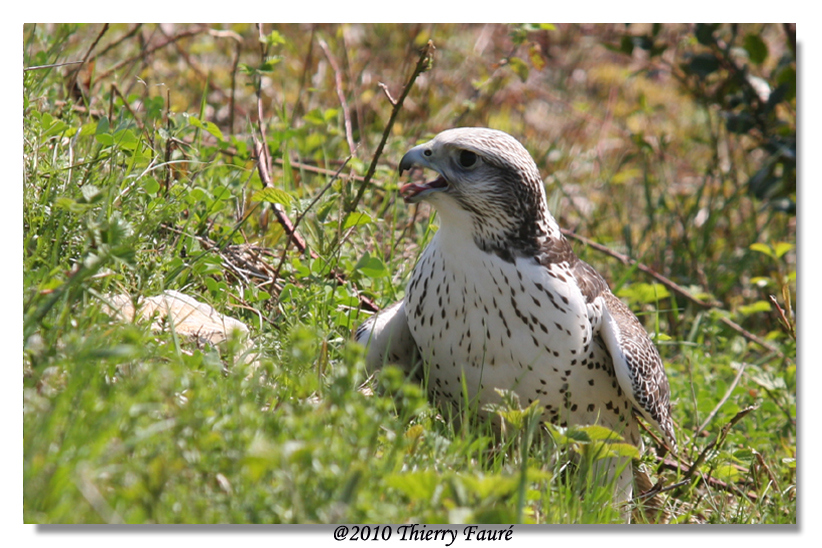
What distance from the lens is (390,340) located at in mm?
3623

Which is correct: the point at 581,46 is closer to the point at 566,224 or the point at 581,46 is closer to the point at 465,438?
the point at 566,224

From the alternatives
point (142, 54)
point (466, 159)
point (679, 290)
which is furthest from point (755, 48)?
point (142, 54)

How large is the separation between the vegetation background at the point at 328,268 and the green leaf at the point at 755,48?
1 cm

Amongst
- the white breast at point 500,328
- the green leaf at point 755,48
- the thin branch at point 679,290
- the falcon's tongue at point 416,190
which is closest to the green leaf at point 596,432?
the white breast at point 500,328

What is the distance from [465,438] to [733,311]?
350 centimetres

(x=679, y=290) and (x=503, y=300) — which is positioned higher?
(x=503, y=300)

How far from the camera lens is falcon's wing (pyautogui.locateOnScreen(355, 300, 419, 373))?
365cm

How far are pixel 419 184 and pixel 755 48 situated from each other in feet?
10.8

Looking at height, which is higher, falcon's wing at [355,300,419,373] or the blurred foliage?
the blurred foliage

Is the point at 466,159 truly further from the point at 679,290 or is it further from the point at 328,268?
the point at 679,290

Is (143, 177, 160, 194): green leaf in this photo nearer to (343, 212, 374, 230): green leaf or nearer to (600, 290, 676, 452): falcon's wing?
(343, 212, 374, 230): green leaf

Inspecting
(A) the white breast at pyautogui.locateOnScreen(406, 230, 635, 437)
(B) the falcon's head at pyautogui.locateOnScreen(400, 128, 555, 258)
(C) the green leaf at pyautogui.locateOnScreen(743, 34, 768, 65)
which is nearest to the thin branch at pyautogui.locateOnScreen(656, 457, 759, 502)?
(A) the white breast at pyautogui.locateOnScreen(406, 230, 635, 437)

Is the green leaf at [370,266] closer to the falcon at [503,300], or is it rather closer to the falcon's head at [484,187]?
the falcon at [503,300]

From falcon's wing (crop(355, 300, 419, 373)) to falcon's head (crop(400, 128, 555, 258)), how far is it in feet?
1.85
